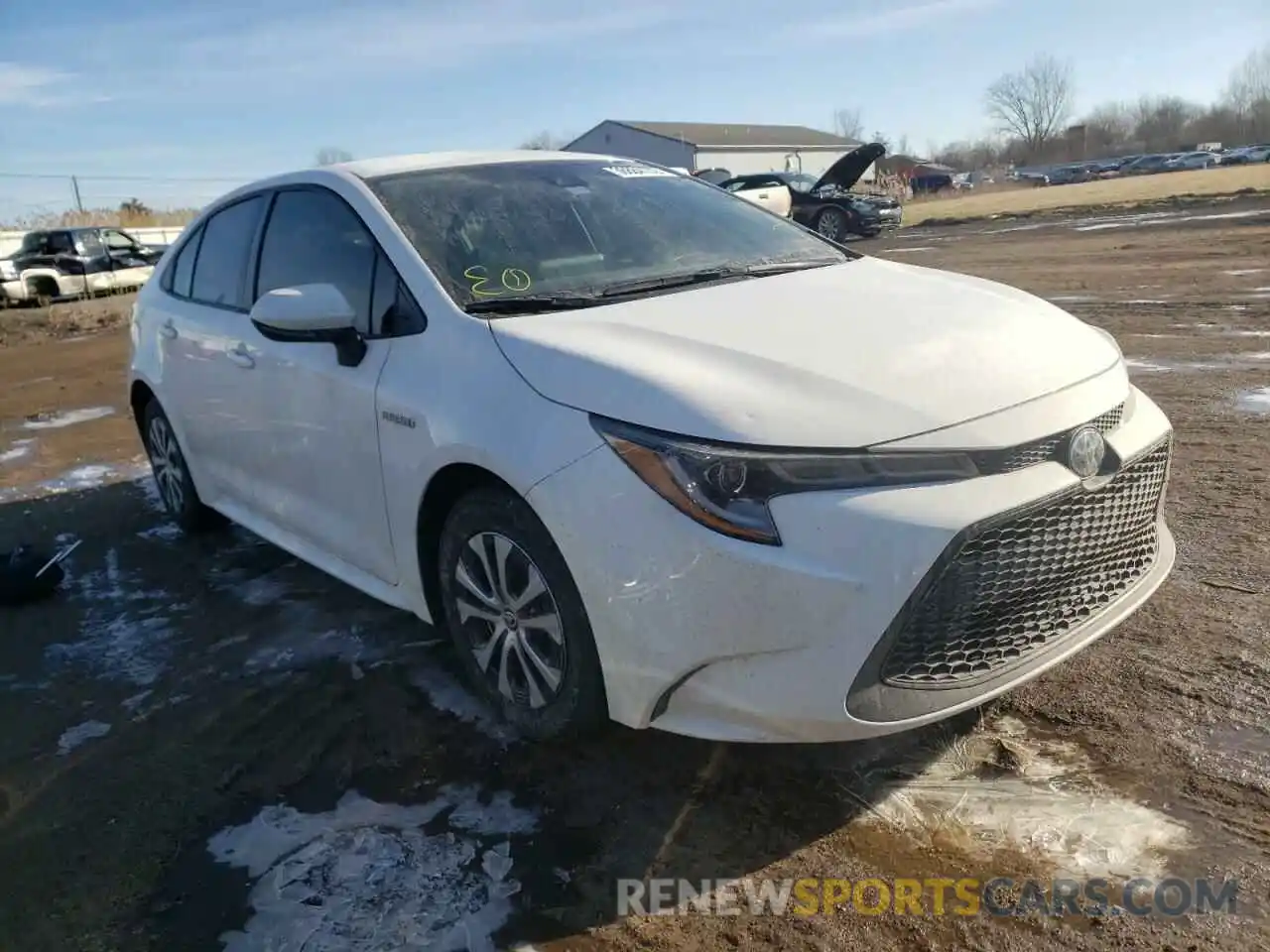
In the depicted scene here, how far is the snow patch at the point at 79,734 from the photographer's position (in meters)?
3.41

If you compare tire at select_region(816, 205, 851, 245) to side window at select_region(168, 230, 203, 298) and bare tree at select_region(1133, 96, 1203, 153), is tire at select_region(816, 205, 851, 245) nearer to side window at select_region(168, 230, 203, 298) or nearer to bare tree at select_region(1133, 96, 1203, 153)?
side window at select_region(168, 230, 203, 298)

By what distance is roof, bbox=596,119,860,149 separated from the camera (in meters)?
73.8

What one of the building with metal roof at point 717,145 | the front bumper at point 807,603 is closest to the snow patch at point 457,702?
the front bumper at point 807,603

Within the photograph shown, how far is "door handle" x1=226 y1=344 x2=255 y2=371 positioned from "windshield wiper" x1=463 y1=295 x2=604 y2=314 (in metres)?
1.35

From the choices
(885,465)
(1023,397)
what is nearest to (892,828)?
(885,465)

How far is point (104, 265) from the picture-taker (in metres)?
22.4

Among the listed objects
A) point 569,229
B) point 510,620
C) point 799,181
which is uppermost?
point 799,181

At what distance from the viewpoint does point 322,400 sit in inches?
142

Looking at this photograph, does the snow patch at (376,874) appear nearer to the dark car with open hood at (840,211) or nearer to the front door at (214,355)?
the front door at (214,355)

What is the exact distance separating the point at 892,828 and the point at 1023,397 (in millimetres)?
1118

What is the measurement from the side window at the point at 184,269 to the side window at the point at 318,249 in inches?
36.5

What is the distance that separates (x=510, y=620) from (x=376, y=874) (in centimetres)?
75

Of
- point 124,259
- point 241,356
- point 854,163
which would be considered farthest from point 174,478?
point 124,259

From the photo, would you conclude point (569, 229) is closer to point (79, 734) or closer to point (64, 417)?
point (79, 734)
